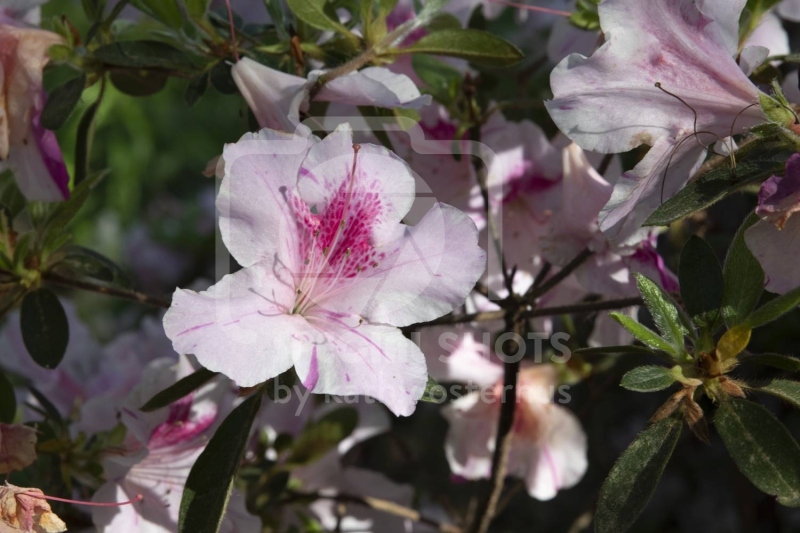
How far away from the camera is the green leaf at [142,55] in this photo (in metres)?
1.04

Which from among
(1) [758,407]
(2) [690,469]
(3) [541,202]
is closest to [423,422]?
(2) [690,469]

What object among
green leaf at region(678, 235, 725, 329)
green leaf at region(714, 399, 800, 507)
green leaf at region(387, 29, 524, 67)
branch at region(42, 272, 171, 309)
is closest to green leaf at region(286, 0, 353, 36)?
green leaf at region(387, 29, 524, 67)

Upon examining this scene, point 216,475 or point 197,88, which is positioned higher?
point 197,88

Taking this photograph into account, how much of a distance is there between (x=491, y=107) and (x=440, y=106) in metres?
0.07

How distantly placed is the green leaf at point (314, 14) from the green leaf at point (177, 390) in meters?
0.37

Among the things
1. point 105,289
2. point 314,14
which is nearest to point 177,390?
point 105,289

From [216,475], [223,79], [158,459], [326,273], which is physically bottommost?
[158,459]

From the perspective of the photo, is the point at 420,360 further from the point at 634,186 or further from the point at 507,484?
the point at 507,484

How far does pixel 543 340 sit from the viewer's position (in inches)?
56.8

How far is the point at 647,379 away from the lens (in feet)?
2.58

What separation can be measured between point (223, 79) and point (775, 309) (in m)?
0.60

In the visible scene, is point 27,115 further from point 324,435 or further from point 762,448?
point 762,448

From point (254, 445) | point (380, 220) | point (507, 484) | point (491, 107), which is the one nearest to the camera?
point (380, 220)

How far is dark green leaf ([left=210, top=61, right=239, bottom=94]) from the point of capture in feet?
3.35
